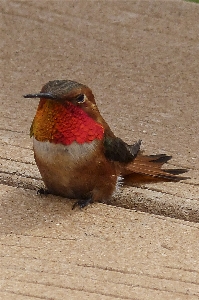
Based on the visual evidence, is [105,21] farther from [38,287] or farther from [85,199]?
[38,287]

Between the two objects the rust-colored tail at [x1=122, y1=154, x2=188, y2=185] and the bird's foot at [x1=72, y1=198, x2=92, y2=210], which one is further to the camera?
the rust-colored tail at [x1=122, y1=154, x2=188, y2=185]

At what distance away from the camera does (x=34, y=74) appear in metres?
4.47

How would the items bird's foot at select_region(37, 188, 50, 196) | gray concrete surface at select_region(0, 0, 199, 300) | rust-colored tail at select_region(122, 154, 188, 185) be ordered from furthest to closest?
1. rust-colored tail at select_region(122, 154, 188, 185)
2. bird's foot at select_region(37, 188, 50, 196)
3. gray concrete surface at select_region(0, 0, 199, 300)

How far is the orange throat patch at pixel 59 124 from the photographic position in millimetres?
2984

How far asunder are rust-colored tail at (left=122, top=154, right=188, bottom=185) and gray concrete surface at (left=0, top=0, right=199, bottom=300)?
6 centimetres

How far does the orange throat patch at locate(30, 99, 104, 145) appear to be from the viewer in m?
2.98

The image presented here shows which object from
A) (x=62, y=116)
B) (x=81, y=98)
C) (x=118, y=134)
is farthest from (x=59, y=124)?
(x=118, y=134)

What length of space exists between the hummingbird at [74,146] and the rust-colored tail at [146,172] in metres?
0.15

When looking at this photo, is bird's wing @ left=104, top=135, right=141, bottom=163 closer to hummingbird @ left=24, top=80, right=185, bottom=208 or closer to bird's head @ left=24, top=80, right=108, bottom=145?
hummingbird @ left=24, top=80, right=185, bottom=208

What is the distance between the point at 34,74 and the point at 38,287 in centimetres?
224

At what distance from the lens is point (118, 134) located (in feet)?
12.6

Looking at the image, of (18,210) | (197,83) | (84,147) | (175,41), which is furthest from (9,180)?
(175,41)

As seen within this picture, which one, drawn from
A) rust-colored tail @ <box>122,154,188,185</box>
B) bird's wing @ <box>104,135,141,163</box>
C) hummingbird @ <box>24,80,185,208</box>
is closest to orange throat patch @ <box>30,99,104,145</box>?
hummingbird @ <box>24,80,185,208</box>

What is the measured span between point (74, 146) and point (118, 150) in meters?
0.31
